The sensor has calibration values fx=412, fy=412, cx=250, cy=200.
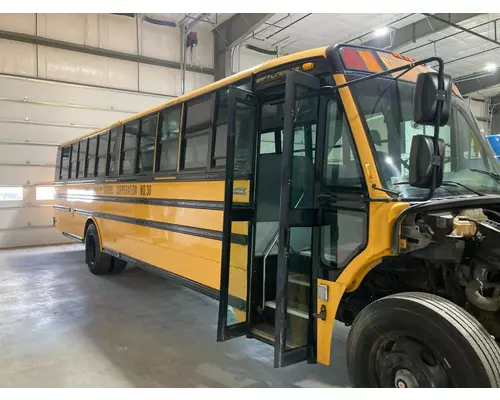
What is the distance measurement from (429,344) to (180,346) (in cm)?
250

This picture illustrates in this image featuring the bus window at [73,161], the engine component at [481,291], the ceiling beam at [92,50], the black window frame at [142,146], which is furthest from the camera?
the ceiling beam at [92,50]

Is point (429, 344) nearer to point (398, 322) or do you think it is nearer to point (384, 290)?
point (398, 322)

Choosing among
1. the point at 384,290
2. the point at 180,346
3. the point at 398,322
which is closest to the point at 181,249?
the point at 180,346

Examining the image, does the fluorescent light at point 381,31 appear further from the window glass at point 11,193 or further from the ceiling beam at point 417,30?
the window glass at point 11,193

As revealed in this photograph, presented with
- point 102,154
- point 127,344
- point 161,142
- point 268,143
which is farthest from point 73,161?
point 268,143

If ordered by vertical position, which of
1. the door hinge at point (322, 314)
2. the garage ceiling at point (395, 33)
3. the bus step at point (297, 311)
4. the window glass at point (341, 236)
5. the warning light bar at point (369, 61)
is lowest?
the bus step at point (297, 311)

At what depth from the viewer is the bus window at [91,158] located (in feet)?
23.4

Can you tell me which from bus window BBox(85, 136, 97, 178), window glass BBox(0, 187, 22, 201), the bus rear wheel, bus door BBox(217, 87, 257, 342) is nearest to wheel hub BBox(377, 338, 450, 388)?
bus door BBox(217, 87, 257, 342)

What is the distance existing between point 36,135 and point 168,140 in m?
7.24

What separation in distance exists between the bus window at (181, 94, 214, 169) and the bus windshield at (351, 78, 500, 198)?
69.0 inches

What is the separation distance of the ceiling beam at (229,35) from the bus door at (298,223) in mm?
7121

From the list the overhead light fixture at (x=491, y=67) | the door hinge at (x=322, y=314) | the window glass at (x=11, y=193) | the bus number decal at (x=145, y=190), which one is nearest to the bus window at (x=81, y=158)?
the bus number decal at (x=145, y=190)

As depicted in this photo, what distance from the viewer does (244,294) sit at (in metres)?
3.49

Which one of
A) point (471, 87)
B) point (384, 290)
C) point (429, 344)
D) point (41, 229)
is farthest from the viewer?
point (471, 87)
